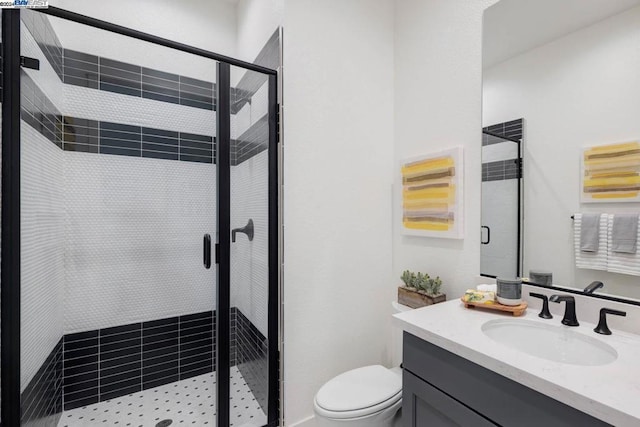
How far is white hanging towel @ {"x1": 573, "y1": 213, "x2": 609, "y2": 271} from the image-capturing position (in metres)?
1.07

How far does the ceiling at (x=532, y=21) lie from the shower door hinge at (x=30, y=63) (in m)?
1.96

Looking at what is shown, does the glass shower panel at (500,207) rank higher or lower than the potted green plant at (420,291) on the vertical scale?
higher

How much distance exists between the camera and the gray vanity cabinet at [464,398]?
753 mm

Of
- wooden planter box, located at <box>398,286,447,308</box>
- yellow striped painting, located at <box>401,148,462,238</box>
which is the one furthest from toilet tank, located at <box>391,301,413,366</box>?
yellow striped painting, located at <box>401,148,462,238</box>

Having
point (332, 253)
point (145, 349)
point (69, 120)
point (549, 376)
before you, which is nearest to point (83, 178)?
point (69, 120)

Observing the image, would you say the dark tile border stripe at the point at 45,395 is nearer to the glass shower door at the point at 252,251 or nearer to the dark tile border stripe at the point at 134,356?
the dark tile border stripe at the point at 134,356

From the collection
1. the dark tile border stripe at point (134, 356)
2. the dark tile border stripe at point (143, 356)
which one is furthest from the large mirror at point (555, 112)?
the dark tile border stripe at point (134, 356)

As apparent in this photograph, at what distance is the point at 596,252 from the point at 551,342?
37 centimetres

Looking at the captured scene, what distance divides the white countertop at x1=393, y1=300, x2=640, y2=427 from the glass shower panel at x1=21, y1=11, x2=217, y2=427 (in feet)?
3.61

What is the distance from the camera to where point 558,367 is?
792 millimetres

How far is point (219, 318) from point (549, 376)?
1370 millimetres

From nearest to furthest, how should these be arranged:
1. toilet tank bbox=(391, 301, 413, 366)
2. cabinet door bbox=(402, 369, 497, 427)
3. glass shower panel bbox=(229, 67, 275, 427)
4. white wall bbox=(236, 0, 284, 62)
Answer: cabinet door bbox=(402, 369, 497, 427) → glass shower panel bbox=(229, 67, 275, 427) → white wall bbox=(236, 0, 284, 62) → toilet tank bbox=(391, 301, 413, 366)

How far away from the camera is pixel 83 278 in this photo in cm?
145

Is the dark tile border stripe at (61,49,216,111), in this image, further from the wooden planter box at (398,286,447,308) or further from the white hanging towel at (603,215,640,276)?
the white hanging towel at (603,215,640,276)
